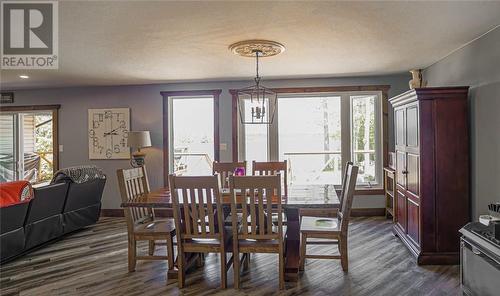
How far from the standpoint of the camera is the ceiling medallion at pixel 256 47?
328 centimetres

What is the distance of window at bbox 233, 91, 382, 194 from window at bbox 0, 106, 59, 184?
12.6 feet

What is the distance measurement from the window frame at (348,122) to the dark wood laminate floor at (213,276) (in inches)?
66.5

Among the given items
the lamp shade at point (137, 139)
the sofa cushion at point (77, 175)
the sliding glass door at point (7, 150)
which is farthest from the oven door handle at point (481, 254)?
the sliding glass door at point (7, 150)

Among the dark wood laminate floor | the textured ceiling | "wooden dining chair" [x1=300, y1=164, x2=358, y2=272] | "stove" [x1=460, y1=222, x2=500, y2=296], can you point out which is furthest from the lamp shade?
"stove" [x1=460, y1=222, x2=500, y2=296]

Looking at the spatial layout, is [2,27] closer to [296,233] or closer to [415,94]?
[296,233]

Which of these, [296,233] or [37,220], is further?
[37,220]

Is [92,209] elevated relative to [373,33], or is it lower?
lower

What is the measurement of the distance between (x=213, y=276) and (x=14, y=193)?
2.22 metres

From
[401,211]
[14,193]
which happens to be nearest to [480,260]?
[401,211]

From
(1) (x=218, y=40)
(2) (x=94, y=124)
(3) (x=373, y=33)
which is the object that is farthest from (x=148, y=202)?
(2) (x=94, y=124)

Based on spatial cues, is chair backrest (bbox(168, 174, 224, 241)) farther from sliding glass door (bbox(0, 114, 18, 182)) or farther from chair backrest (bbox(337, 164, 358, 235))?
sliding glass door (bbox(0, 114, 18, 182))

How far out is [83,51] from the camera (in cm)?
361

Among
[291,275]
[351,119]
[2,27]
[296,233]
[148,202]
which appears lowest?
[291,275]

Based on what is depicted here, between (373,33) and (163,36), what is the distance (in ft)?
6.61
